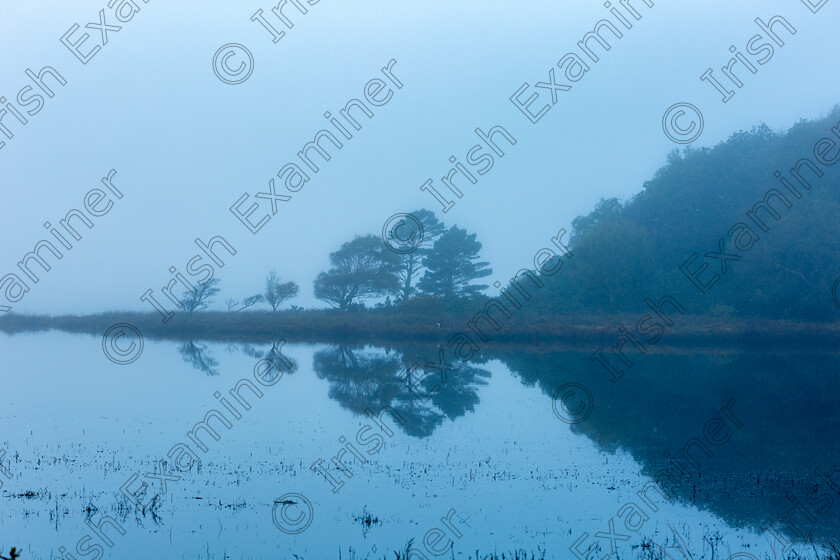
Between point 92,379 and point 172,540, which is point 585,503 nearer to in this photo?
point 172,540

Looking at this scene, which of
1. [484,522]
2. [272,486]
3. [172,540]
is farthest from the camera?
[272,486]

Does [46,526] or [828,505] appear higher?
[828,505]

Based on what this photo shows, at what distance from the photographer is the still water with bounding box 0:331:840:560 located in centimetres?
728

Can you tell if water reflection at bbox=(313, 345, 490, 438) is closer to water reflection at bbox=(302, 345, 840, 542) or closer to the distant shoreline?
water reflection at bbox=(302, 345, 840, 542)

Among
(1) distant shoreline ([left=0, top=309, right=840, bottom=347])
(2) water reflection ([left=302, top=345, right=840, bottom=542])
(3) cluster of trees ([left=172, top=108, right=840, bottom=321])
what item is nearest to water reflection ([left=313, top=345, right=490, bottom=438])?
(2) water reflection ([left=302, top=345, right=840, bottom=542])

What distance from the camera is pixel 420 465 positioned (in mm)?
10172

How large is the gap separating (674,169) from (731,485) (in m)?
33.4

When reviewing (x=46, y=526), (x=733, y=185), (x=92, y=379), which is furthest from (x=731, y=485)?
(x=733, y=185)

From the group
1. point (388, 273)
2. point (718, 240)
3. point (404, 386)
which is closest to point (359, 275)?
point (388, 273)

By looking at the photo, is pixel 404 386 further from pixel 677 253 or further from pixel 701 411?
pixel 677 253

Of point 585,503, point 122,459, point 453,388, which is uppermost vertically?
point 585,503

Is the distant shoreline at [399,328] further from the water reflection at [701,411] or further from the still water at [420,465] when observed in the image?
the still water at [420,465]

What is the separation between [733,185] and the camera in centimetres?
3766

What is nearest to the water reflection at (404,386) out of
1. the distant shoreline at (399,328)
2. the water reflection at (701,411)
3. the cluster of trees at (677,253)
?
the water reflection at (701,411)
